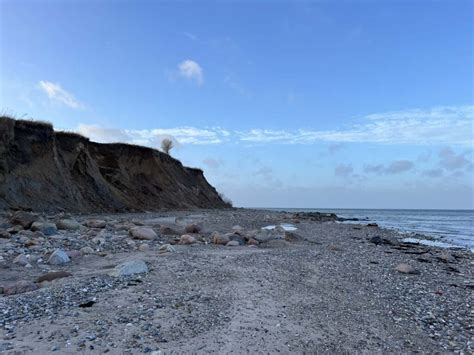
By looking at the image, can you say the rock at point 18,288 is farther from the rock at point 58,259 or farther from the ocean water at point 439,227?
the ocean water at point 439,227

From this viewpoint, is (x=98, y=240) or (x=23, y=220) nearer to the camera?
(x=98, y=240)

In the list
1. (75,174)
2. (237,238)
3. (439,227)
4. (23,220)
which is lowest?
(439,227)

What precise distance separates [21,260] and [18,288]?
2.26m

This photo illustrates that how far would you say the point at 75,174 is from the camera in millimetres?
26469

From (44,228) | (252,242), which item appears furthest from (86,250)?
(252,242)

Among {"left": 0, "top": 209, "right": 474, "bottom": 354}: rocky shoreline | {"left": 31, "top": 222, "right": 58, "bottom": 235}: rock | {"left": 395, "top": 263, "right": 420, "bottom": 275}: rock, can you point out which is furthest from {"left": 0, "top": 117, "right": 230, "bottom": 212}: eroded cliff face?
{"left": 395, "top": 263, "right": 420, "bottom": 275}: rock

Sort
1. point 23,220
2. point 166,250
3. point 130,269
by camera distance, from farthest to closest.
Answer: point 23,220 → point 166,250 → point 130,269

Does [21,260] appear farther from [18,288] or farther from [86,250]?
[18,288]

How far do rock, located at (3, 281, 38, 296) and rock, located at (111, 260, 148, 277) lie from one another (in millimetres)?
1274

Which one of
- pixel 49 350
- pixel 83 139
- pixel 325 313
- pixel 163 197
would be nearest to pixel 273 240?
pixel 325 313

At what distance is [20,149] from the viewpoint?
22.2 m

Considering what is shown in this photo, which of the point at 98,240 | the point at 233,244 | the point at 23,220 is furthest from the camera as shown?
the point at 233,244

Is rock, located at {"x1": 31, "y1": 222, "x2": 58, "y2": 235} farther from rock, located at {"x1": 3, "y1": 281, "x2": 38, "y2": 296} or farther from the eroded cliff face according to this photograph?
the eroded cliff face

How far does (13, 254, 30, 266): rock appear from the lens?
7780mm
